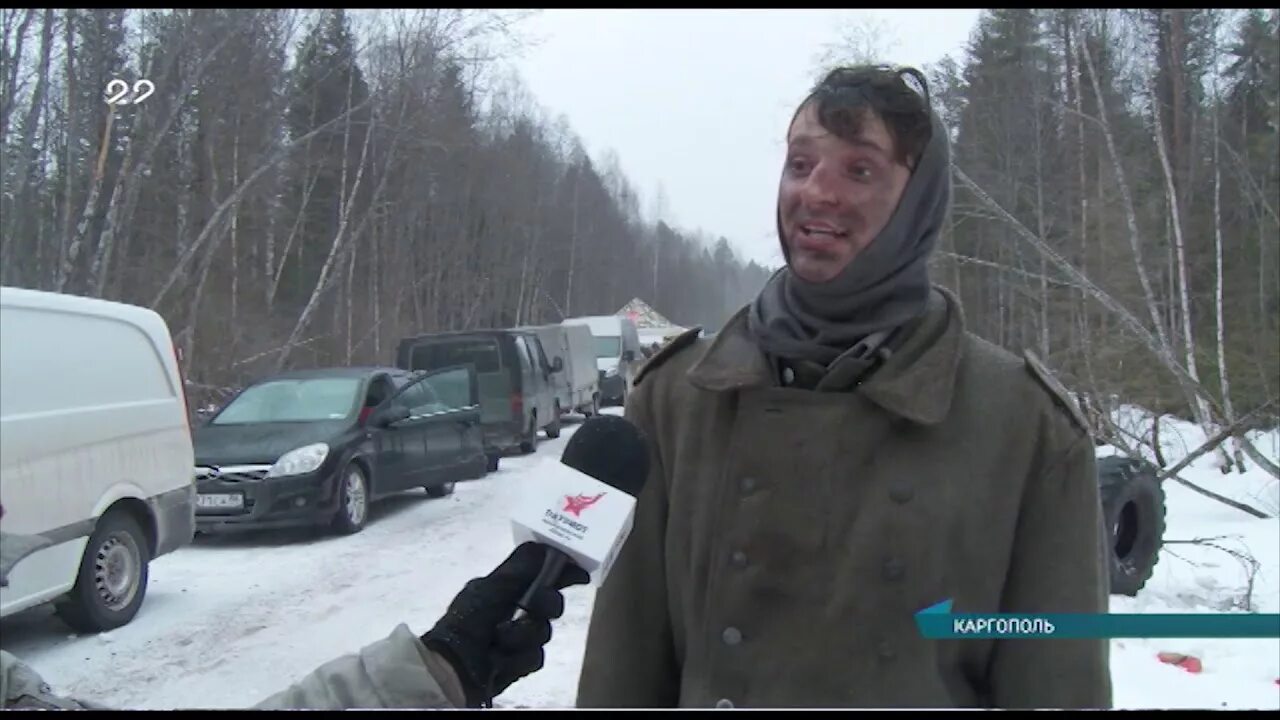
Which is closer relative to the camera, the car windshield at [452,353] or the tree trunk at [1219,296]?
the tree trunk at [1219,296]

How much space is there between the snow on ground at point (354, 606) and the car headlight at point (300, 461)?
0.66m

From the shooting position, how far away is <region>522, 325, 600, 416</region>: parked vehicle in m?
13.4

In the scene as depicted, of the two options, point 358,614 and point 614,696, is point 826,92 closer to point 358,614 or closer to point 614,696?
point 614,696

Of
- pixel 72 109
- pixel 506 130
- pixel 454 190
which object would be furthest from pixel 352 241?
pixel 506 130

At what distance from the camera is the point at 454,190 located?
6598 millimetres

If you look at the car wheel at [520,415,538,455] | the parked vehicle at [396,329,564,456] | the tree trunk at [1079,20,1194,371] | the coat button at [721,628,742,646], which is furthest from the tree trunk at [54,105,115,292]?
the car wheel at [520,415,538,455]

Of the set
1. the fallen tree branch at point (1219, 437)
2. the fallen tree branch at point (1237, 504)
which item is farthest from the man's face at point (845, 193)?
the fallen tree branch at point (1237, 504)

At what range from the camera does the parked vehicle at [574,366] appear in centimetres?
1341

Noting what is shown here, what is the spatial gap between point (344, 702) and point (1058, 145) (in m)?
6.96

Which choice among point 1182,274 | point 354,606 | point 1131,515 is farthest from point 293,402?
point 1182,274

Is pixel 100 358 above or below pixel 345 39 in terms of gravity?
below

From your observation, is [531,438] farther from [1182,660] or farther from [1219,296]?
[1182,660]

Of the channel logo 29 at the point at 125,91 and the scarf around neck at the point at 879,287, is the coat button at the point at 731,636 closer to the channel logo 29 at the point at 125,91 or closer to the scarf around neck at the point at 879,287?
the scarf around neck at the point at 879,287

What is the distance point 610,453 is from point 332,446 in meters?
8.04
